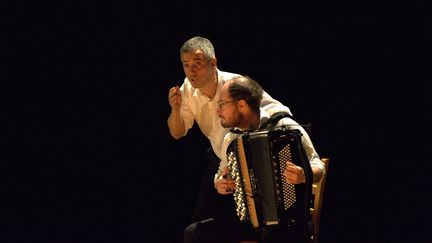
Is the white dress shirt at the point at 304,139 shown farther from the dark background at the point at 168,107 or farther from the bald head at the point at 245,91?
the dark background at the point at 168,107

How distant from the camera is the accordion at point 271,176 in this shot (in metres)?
2.58

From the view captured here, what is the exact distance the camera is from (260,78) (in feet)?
13.1

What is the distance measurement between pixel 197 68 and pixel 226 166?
585 millimetres

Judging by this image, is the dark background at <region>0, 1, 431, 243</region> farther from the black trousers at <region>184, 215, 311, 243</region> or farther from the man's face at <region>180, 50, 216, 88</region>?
the black trousers at <region>184, 215, 311, 243</region>

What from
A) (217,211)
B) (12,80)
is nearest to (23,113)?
(12,80)

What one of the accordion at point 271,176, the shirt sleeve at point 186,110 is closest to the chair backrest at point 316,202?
the accordion at point 271,176

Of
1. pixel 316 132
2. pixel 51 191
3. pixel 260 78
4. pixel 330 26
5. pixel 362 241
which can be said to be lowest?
pixel 362 241

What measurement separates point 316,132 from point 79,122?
1515 millimetres

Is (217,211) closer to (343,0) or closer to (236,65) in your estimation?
(236,65)

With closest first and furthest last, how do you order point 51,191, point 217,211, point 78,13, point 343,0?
point 217,211, point 343,0, point 78,13, point 51,191

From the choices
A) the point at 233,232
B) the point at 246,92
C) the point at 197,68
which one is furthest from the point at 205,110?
the point at 233,232

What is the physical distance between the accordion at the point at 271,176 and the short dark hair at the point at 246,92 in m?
0.22

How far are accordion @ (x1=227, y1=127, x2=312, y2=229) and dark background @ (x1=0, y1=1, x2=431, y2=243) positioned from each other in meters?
1.36

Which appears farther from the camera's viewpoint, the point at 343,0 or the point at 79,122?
the point at 79,122
